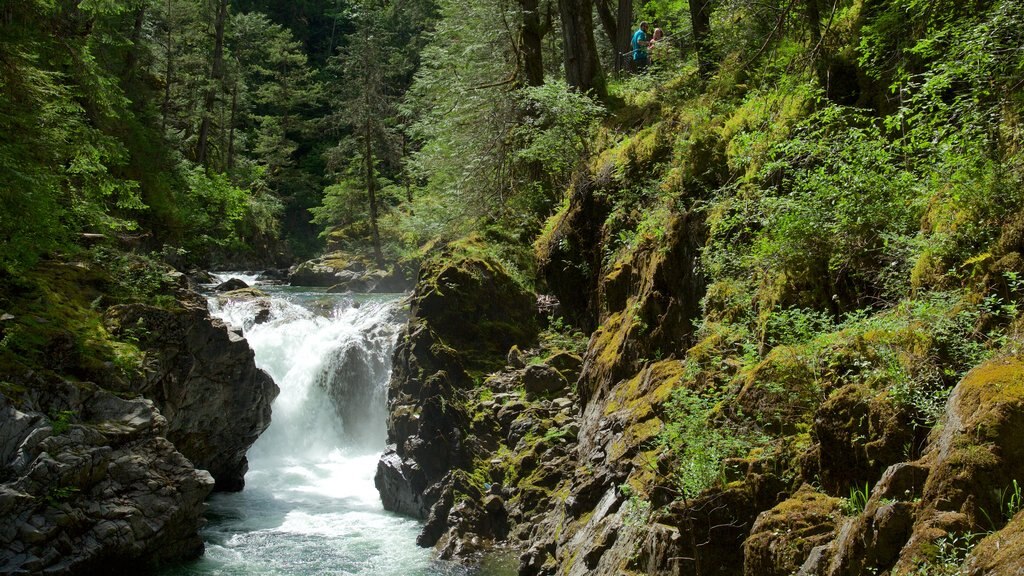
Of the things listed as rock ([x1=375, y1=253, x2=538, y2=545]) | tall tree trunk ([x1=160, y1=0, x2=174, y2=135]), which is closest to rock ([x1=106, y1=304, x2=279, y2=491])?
rock ([x1=375, y1=253, x2=538, y2=545])

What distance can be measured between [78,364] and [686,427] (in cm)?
898

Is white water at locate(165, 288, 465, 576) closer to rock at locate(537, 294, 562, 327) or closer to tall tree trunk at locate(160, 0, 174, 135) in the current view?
rock at locate(537, 294, 562, 327)

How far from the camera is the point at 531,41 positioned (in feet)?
54.0

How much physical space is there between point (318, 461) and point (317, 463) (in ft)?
0.42

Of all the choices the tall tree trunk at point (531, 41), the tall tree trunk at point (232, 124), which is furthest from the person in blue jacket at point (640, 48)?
the tall tree trunk at point (232, 124)

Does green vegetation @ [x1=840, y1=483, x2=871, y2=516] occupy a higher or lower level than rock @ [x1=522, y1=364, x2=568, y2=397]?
lower

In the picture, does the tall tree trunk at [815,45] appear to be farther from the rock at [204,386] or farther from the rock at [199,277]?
the rock at [199,277]

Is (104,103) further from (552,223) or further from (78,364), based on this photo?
(552,223)

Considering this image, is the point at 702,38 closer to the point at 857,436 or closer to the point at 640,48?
the point at 640,48

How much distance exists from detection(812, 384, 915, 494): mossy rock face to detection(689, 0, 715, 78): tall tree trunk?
294 inches

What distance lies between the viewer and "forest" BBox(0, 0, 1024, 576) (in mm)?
4508

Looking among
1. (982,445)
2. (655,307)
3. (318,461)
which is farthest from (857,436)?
(318,461)

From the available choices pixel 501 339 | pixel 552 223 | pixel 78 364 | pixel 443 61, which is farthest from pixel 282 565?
pixel 443 61

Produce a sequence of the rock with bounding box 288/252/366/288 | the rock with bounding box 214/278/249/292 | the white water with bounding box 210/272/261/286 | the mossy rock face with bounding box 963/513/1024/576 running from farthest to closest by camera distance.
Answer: the rock with bounding box 288/252/366/288, the white water with bounding box 210/272/261/286, the rock with bounding box 214/278/249/292, the mossy rock face with bounding box 963/513/1024/576
